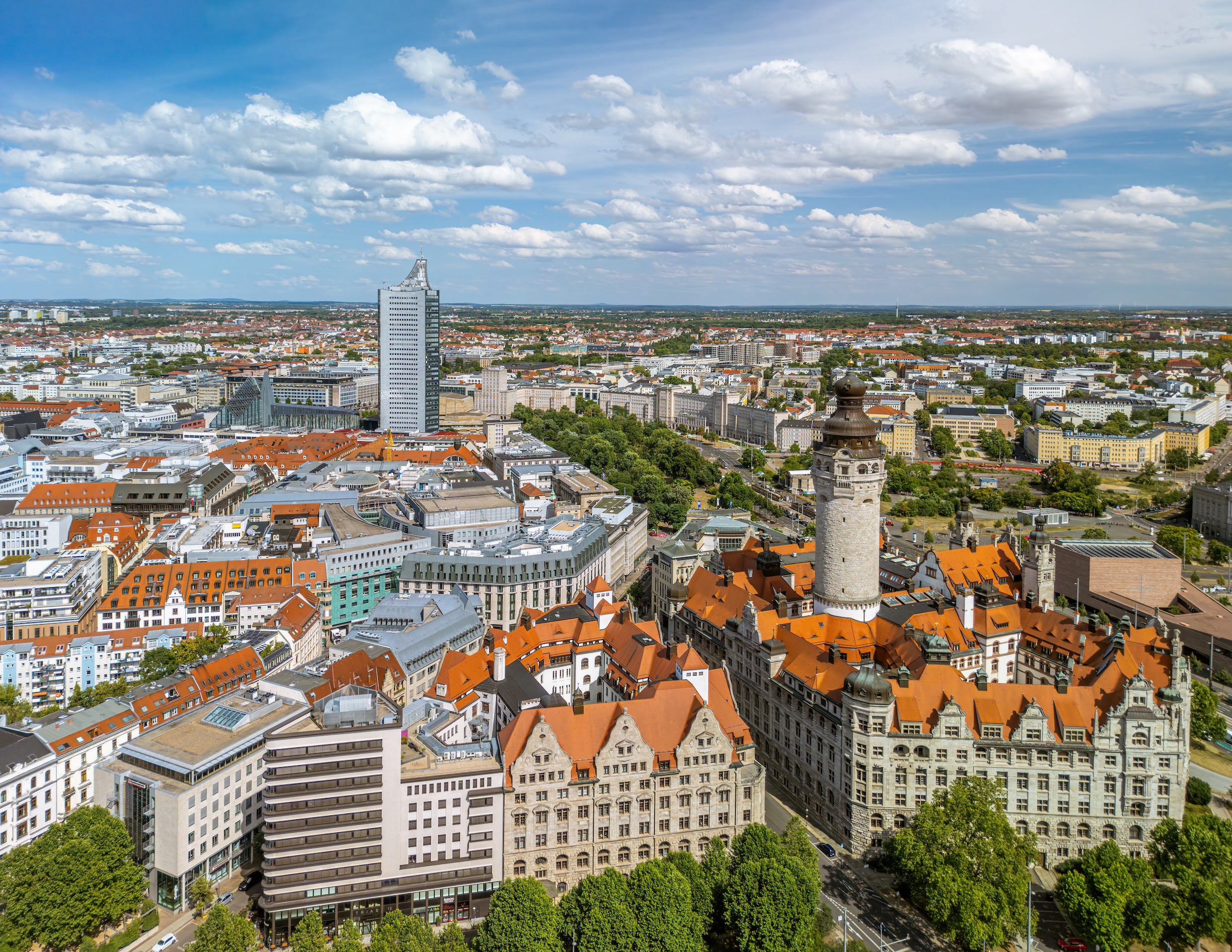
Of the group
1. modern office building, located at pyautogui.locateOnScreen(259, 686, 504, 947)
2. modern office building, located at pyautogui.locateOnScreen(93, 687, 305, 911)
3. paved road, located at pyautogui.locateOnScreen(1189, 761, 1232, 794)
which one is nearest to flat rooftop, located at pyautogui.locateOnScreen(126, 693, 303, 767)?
modern office building, located at pyautogui.locateOnScreen(93, 687, 305, 911)

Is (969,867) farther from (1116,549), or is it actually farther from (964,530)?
(1116,549)

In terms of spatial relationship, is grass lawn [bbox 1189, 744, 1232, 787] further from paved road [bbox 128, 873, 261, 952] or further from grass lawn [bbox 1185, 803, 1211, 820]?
paved road [bbox 128, 873, 261, 952]

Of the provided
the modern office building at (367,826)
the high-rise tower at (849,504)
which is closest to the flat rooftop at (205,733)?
the modern office building at (367,826)

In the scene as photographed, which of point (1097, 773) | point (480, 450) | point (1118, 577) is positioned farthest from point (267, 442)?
point (1097, 773)

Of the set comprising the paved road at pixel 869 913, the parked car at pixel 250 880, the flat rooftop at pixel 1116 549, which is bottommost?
the parked car at pixel 250 880

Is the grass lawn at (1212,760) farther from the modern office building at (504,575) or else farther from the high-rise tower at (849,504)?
the modern office building at (504,575)
